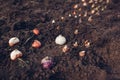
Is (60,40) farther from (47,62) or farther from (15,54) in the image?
(15,54)

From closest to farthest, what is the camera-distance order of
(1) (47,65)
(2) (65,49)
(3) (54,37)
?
(1) (47,65) → (2) (65,49) → (3) (54,37)

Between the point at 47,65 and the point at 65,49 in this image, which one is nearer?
the point at 47,65

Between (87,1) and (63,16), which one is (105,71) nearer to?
(63,16)

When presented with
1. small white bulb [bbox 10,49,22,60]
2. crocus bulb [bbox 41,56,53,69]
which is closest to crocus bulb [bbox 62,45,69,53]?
crocus bulb [bbox 41,56,53,69]

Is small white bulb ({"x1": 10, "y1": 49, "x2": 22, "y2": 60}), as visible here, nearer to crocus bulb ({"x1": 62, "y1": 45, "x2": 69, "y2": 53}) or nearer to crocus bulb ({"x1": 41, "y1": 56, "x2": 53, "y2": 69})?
crocus bulb ({"x1": 41, "y1": 56, "x2": 53, "y2": 69})

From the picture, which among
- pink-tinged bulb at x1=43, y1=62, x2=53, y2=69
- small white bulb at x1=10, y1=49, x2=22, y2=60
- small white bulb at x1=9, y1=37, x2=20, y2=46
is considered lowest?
pink-tinged bulb at x1=43, y1=62, x2=53, y2=69

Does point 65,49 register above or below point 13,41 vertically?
below

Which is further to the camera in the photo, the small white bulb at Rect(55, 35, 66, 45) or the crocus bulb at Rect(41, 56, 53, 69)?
the small white bulb at Rect(55, 35, 66, 45)

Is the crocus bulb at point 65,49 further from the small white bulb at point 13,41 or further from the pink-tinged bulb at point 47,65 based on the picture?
the small white bulb at point 13,41

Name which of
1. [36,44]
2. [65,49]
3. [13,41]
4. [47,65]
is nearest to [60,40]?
[65,49]
